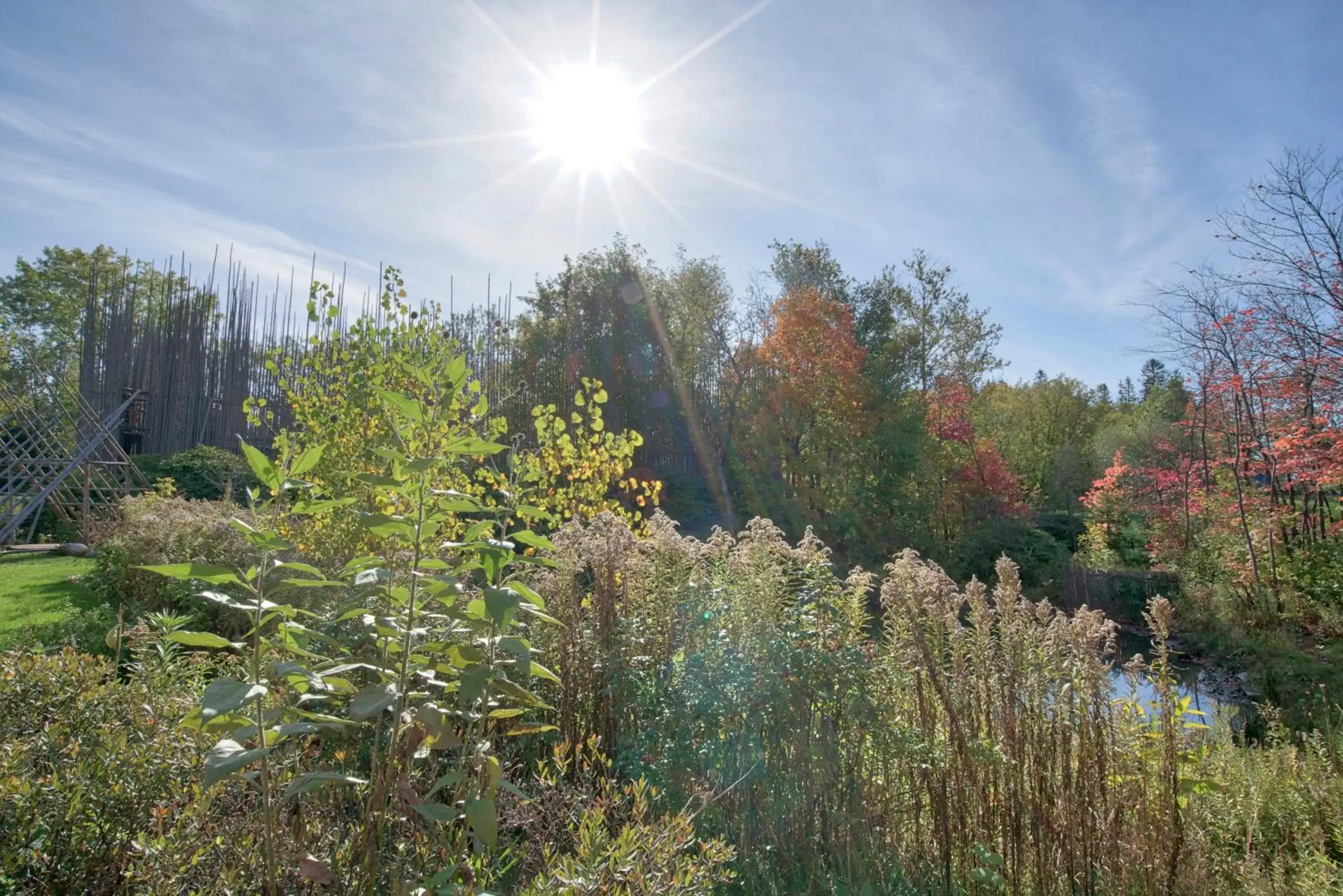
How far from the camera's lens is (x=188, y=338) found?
15.1m

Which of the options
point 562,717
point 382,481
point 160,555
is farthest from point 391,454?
point 160,555

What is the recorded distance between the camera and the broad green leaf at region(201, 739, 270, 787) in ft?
3.62

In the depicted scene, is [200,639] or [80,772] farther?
[80,772]

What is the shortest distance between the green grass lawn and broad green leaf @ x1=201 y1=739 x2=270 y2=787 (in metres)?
4.29

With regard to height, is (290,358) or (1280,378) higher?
(1280,378)

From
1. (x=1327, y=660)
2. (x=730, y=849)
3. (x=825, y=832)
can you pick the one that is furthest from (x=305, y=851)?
(x=1327, y=660)

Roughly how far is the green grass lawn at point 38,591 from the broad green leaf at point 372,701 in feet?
14.2

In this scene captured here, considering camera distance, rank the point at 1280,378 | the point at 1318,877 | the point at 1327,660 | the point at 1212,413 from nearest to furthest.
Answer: the point at 1318,877, the point at 1327,660, the point at 1280,378, the point at 1212,413

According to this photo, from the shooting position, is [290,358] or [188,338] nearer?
[290,358]

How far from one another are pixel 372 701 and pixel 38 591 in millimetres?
7816

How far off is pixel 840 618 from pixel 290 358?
12.0ft

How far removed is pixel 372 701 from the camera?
1273mm

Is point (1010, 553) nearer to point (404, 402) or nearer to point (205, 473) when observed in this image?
point (404, 402)

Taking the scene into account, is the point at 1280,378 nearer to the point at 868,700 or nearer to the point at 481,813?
the point at 868,700
